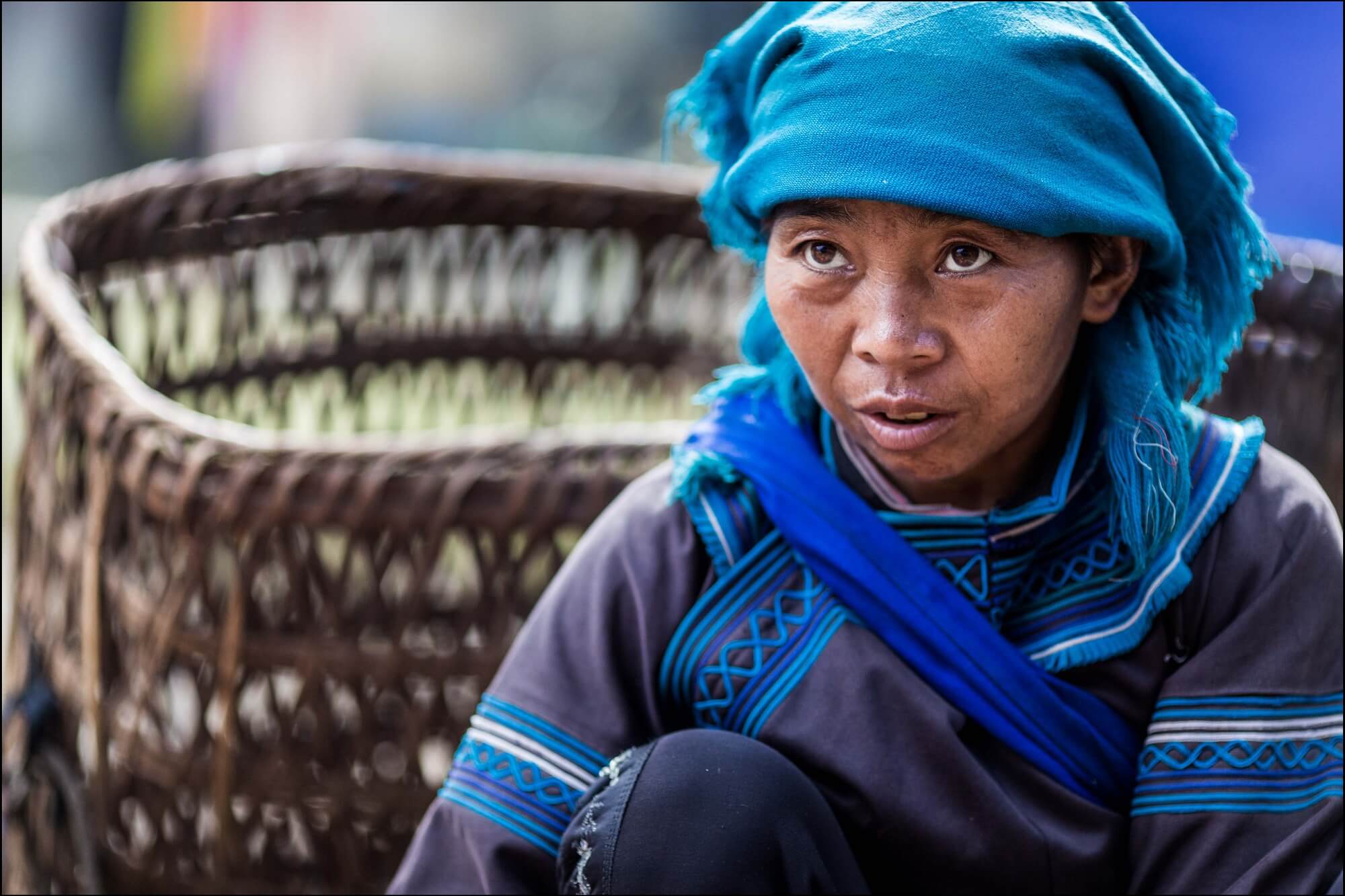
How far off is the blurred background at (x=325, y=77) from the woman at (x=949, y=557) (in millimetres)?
3525

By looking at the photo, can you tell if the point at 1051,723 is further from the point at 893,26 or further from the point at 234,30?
the point at 234,30

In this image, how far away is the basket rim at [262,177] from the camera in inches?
51.2

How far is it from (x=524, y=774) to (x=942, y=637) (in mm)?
310

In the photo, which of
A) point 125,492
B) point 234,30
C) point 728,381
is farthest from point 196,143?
point 728,381

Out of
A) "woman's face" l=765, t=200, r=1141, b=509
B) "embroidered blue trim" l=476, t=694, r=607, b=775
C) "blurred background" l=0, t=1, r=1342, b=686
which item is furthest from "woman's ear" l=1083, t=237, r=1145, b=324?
"blurred background" l=0, t=1, r=1342, b=686

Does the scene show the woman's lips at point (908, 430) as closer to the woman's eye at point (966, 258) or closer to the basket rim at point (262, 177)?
the woman's eye at point (966, 258)

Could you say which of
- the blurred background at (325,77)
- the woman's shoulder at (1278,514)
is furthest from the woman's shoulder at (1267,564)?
the blurred background at (325,77)

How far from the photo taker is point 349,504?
4.17 ft

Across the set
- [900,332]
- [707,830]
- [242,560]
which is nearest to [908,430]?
[900,332]

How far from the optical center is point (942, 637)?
104 centimetres

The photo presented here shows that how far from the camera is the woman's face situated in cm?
93

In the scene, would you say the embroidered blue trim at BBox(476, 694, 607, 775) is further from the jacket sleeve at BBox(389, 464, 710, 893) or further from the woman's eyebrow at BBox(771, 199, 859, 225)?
the woman's eyebrow at BBox(771, 199, 859, 225)

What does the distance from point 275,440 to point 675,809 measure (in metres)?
0.55

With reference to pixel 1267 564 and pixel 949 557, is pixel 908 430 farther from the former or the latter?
pixel 1267 564
